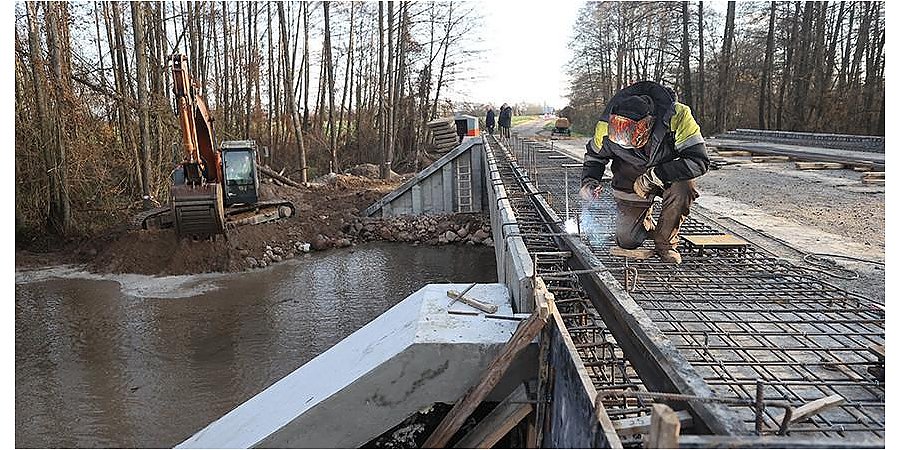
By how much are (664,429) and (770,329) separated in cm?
309

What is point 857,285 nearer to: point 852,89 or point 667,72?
point 852,89

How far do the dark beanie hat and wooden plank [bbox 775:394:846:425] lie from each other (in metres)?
2.45

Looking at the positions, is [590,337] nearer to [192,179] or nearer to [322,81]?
[192,179]

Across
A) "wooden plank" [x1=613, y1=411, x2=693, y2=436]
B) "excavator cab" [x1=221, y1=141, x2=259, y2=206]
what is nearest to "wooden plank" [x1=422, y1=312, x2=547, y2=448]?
"wooden plank" [x1=613, y1=411, x2=693, y2=436]

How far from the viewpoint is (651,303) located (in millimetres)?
5660

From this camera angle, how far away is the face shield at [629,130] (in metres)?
5.04

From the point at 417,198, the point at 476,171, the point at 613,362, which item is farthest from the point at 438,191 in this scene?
the point at 613,362

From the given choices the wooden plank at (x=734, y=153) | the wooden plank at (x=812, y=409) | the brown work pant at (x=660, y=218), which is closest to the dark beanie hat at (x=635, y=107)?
the brown work pant at (x=660, y=218)

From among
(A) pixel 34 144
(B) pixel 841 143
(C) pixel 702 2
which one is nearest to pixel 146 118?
(A) pixel 34 144

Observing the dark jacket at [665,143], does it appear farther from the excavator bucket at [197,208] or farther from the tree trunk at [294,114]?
the tree trunk at [294,114]

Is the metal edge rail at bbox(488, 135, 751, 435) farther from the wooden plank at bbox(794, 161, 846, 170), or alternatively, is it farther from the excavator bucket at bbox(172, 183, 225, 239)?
the wooden plank at bbox(794, 161, 846, 170)

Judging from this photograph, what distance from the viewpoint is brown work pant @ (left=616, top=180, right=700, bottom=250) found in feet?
17.9

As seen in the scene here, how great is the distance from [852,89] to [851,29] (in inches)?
147

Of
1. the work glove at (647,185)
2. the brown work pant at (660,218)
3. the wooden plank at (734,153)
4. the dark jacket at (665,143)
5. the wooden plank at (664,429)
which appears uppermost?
the wooden plank at (734,153)
